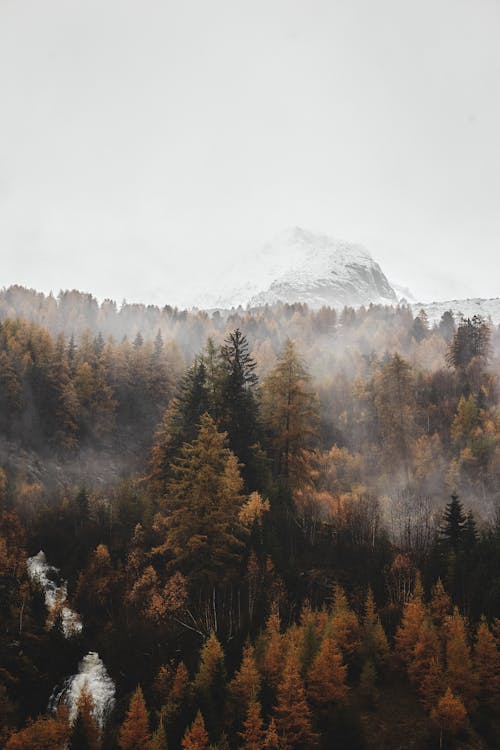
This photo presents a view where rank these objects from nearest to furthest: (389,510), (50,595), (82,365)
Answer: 1. (50,595)
2. (389,510)
3. (82,365)

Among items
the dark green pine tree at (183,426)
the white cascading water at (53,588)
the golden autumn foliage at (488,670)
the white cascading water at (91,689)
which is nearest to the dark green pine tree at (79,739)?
the white cascading water at (91,689)

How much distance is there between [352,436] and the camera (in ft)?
236

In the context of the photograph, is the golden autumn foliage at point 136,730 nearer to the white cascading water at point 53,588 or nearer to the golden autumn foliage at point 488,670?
the white cascading water at point 53,588

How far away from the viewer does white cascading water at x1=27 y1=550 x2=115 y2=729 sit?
99.4 feet

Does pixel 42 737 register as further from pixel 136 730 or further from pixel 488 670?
pixel 488 670

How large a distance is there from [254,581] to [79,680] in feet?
39.9

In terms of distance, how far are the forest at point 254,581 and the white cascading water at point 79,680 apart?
124mm

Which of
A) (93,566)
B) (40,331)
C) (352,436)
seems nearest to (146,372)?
(40,331)

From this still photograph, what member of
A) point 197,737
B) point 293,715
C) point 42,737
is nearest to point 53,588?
point 42,737

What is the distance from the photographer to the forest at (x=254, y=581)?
2617 cm

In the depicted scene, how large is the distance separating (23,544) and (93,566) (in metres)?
9.65

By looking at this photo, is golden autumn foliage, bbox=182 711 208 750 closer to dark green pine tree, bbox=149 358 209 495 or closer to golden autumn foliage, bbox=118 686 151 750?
golden autumn foliage, bbox=118 686 151 750

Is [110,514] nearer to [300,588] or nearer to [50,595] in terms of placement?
[50,595]

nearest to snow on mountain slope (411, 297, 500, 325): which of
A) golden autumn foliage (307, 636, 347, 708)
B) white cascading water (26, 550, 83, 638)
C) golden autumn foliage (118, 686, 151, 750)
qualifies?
white cascading water (26, 550, 83, 638)
